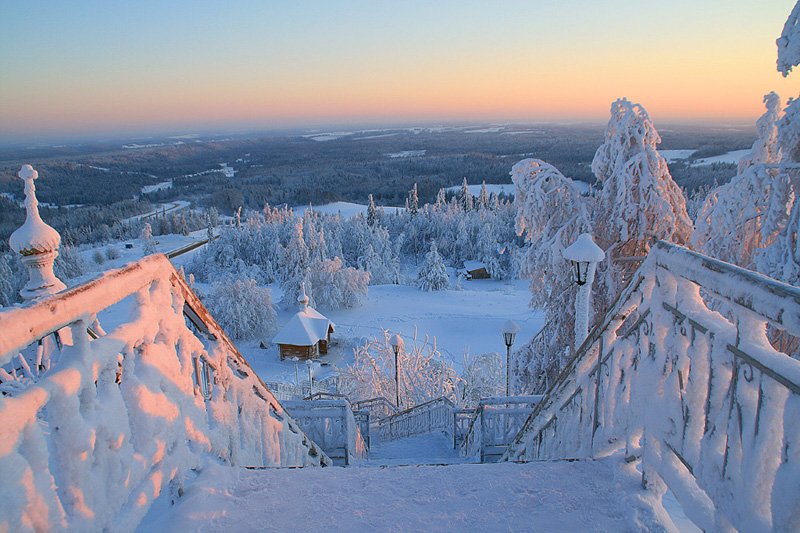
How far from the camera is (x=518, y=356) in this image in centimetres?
1199

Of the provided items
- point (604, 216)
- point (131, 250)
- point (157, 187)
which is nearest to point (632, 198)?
point (604, 216)

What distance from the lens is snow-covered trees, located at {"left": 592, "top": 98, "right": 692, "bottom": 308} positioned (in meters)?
9.39

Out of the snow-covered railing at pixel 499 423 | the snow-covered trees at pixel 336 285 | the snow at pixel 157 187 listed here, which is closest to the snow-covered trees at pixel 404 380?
the snow-covered railing at pixel 499 423

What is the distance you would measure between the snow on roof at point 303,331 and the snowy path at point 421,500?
71.5ft

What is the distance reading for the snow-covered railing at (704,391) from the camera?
1.43 metres

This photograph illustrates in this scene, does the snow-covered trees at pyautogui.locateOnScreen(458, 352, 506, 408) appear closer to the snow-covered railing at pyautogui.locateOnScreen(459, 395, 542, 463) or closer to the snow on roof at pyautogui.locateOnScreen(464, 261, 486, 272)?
the snow-covered railing at pyautogui.locateOnScreen(459, 395, 542, 463)

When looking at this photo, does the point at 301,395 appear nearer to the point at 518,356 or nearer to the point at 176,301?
the point at 518,356

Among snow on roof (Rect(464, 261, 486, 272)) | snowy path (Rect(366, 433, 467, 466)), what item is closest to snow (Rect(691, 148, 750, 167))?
snow on roof (Rect(464, 261, 486, 272))

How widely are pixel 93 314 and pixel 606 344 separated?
2588 millimetres

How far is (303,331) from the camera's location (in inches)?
957

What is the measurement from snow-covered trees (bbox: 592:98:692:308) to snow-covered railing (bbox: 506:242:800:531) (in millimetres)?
7336

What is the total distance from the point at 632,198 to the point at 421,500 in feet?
29.4

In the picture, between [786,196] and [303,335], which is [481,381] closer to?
[303,335]

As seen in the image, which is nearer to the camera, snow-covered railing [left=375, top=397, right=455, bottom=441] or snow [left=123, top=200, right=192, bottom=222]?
snow-covered railing [left=375, top=397, right=455, bottom=441]
